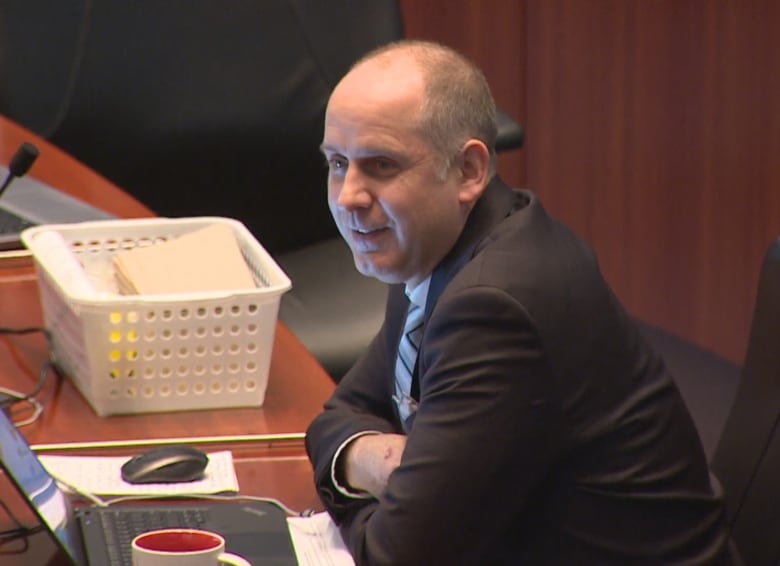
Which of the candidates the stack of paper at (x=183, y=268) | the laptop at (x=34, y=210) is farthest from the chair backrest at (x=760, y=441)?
the laptop at (x=34, y=210)

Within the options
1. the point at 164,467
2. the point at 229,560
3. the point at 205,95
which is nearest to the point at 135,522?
the point at 164,467

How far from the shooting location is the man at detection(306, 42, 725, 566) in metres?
1.42

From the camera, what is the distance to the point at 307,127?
294 cm

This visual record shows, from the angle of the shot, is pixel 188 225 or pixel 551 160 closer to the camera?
pixel 188 225

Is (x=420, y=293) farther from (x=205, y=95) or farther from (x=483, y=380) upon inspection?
(x=205, y=95)

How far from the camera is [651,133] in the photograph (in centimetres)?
375

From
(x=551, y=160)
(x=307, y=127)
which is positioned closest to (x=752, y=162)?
(x=551, y=160)

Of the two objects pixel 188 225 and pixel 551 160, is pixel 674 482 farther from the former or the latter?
pixel 551 160

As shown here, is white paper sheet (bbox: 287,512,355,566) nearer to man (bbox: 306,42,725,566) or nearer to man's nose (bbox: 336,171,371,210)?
man (bbox: 306,42,725,566)

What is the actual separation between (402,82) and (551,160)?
94.5 inches

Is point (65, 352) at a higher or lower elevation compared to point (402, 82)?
lower

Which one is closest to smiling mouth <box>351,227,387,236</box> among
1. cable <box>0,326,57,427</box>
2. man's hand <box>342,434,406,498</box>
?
man's hand <box>342,434,406,498</box>

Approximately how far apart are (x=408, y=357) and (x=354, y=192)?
0.20 m

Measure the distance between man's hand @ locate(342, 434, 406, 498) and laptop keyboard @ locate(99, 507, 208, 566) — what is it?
16cm
